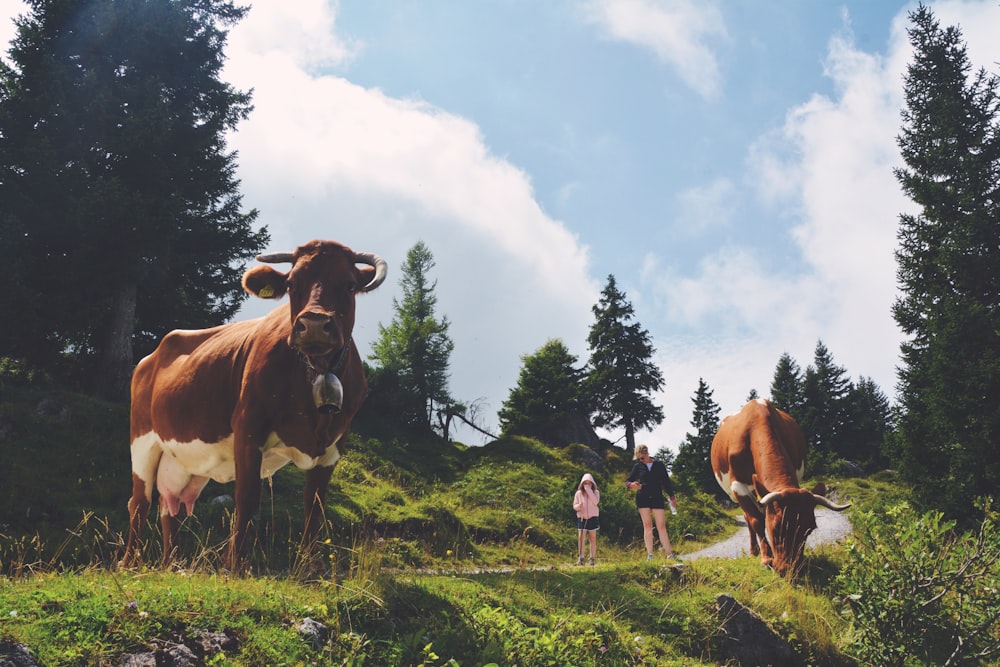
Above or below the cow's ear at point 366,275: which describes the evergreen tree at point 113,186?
above

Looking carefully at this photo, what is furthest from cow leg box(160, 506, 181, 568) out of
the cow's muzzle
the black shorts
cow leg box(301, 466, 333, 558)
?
the black shorts

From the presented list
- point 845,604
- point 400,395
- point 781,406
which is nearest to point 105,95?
point 400,395

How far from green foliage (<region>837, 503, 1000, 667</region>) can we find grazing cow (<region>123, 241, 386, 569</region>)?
5.21 metres

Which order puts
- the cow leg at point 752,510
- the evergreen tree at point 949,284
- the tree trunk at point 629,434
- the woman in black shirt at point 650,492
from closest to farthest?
the cow leg at point 752,510, the woman in black shirt at point 650,492, the evergreen tree at point 949,284, the tree trunk at point 629,434

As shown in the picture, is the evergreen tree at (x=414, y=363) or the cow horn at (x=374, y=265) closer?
the cow horn at (x=374, y=265)

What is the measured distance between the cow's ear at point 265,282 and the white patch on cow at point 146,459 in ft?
8.77

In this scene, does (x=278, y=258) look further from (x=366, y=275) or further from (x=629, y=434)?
(x=629, y=434)

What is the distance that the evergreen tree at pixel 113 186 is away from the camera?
16.9 metres

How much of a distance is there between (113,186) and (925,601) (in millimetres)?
19627

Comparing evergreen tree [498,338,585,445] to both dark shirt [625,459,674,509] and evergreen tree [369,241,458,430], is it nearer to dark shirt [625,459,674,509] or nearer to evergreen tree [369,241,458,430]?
evergreen tree [369,241,458,430]

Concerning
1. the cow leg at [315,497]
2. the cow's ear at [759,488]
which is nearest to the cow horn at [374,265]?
the cow leg at [315,497]

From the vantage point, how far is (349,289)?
5.11 meters

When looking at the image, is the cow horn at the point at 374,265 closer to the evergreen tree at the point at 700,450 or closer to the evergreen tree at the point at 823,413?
the evergreen tree at the point at 700,450

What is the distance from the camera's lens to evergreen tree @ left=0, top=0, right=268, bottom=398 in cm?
1692
